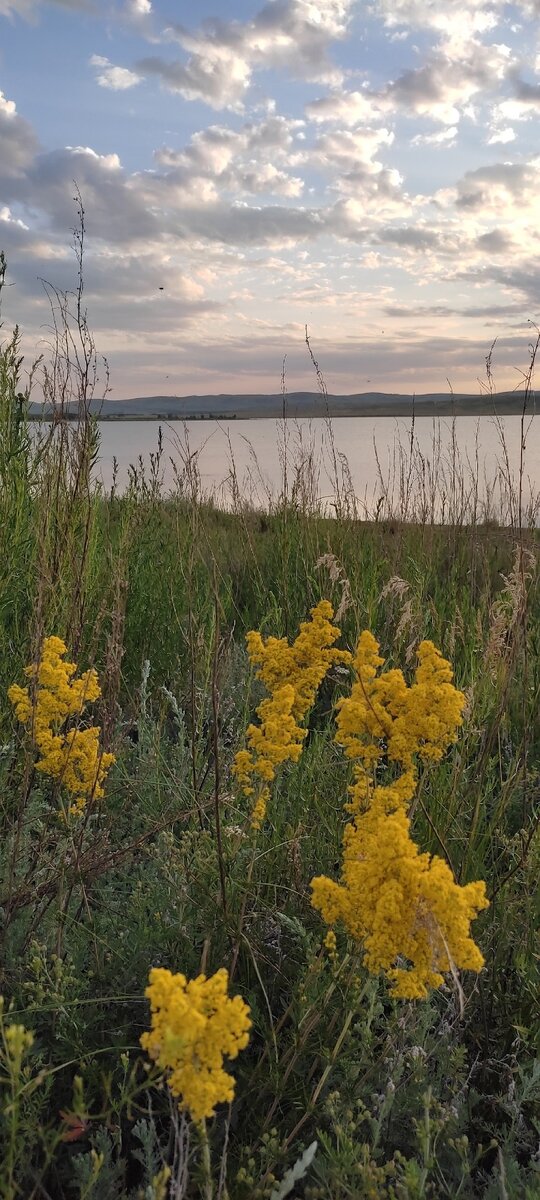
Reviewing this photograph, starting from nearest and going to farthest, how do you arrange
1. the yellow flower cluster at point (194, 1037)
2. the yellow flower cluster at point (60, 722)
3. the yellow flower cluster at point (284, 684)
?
the yellow flower cluster at point (194, 1037), the yellow flower cluster at point (284, 684), the yellow flower cluster at point (60, 722)

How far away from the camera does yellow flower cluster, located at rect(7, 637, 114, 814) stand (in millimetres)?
2027

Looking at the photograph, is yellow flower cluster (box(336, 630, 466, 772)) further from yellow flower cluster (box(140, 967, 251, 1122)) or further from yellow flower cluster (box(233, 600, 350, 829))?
yellow flower cluster (box(140, 967, 251, 1122))

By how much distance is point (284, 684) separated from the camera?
1993mm

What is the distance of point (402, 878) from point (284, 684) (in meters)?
0.80

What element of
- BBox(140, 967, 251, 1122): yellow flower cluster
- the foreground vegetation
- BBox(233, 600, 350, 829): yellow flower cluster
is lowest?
the foreground vegetation

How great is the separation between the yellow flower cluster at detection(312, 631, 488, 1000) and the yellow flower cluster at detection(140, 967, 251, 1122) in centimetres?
36

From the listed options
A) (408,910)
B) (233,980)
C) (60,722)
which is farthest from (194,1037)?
(60,722)

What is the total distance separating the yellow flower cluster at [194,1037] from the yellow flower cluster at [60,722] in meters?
1.07

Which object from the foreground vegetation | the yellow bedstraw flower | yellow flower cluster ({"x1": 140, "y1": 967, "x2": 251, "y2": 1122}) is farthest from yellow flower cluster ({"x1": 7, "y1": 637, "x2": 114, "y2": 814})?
yellow flower cluster ({"x1": 140, "y1": 967, "x2": 251, "y2": 1122})

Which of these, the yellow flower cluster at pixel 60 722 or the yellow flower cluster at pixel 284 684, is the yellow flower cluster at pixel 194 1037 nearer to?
the yellow flower cluster at pixel 284 684

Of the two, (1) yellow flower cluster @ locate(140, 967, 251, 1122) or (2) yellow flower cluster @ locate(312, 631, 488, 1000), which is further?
(2) yellow flower cluster @ locate(312, 631, 488, 1000)

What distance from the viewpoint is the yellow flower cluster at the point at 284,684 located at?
1829 millimetres

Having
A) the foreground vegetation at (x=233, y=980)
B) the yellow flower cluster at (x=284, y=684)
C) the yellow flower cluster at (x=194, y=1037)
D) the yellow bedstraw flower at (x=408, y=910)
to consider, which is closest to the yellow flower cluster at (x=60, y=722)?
the foreground vegetation at (x=233, y=980)

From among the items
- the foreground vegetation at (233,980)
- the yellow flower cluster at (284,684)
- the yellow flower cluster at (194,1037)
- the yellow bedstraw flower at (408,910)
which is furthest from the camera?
the yellow flower cluster at (284,684)
